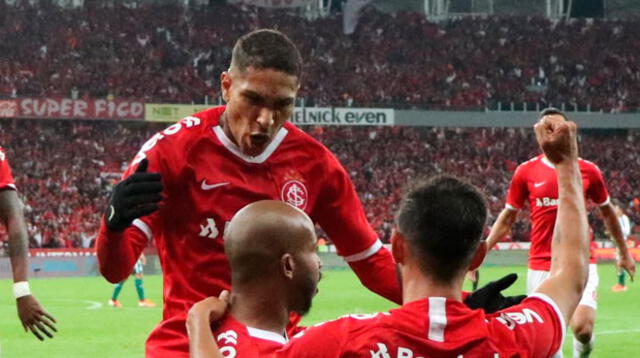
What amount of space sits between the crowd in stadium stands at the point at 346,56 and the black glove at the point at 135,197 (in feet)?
134

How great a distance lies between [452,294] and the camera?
3348 mm

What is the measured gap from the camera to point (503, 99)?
1987 inches

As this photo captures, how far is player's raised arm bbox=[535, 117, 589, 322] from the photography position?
11.3 feet

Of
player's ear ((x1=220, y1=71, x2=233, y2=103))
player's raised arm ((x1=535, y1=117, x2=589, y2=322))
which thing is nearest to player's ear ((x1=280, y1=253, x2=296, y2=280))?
player's raised arm ((x1=535, y1=117, x2=589, y2=322))

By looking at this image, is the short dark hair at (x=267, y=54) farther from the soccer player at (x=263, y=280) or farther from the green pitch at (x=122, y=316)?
the green pitch at (x=122, y=316)

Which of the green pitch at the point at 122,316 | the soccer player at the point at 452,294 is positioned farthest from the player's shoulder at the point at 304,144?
the green pitch at the point at 122,316

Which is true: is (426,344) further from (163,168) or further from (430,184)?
(163,168)

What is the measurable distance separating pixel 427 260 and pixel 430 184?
0.24 meters

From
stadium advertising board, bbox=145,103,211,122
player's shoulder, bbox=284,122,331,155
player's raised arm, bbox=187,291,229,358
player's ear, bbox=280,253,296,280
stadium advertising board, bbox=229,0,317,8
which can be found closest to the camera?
player's raised arm, bbox=187,291,229,358

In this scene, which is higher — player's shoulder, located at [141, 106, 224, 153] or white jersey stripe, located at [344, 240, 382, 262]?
A: player's shoulder, located at [141, 106, 224, 153]

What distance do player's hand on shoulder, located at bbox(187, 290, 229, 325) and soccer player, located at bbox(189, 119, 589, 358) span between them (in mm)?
126

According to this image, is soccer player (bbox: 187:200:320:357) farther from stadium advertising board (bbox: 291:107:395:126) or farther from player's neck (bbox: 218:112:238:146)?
stadium advertising board (bbox: 291:107:395:126)

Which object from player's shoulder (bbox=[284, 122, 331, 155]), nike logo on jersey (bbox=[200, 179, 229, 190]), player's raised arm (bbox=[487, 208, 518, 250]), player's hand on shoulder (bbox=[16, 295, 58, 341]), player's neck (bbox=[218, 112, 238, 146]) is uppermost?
player's neck (bbox=[218, 112, 238, 146])

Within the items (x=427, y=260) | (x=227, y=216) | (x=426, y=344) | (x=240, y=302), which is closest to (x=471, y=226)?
(x=427, y=260)
